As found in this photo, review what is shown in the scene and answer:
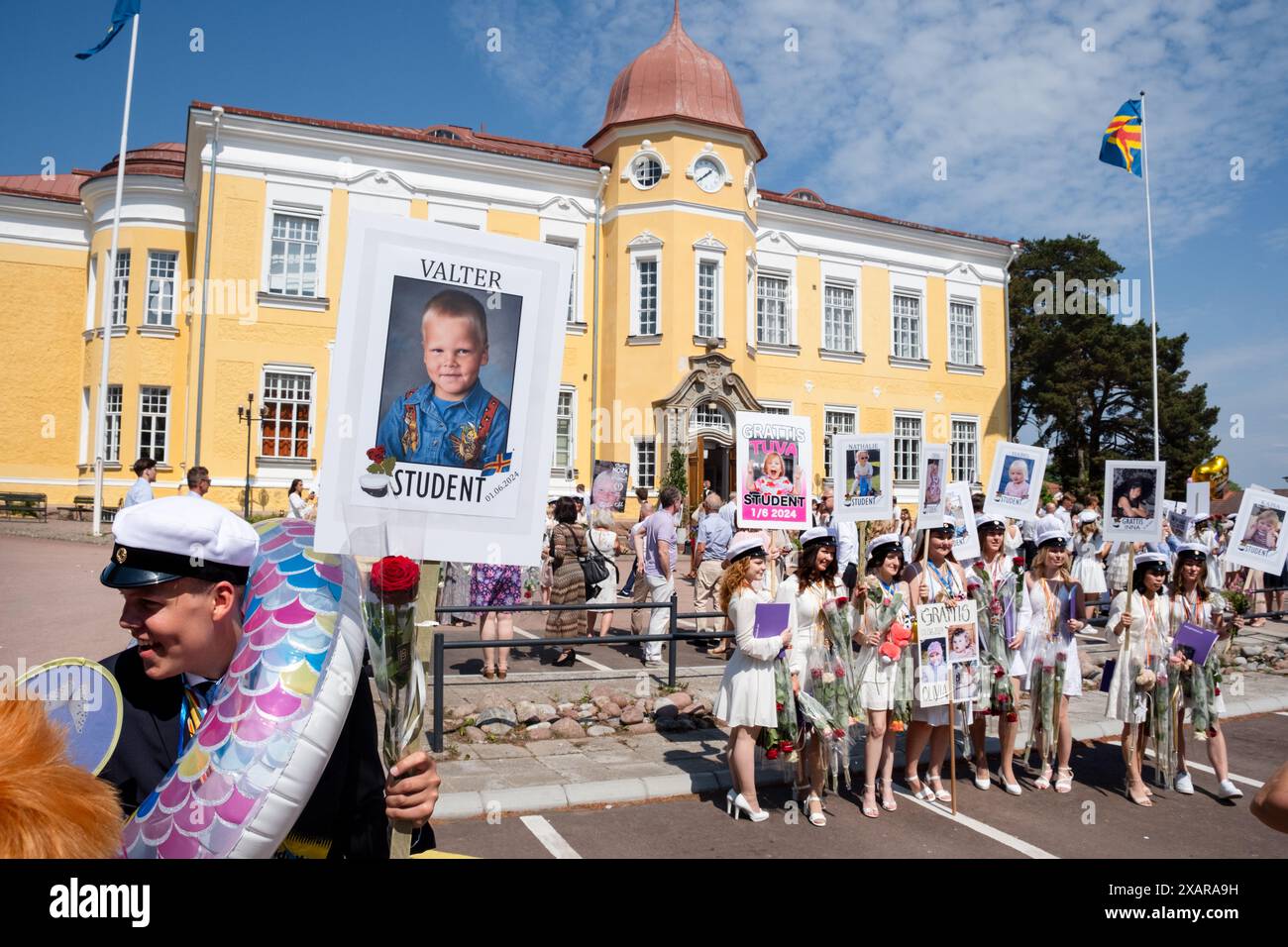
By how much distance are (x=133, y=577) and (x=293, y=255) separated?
25.8 m

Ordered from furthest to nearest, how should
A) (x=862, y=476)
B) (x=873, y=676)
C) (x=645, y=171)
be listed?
(x=645, y=171), (x=862, y=476), (x=873, y=676)

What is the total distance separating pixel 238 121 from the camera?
23688mm

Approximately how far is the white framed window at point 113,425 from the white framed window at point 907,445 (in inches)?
1050

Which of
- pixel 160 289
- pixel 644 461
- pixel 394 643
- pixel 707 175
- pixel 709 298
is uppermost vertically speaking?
pixel 707 175

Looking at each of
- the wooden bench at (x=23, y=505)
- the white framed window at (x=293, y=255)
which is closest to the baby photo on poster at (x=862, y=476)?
the white framed window at (x=293, y=255)

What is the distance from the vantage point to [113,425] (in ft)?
85.8

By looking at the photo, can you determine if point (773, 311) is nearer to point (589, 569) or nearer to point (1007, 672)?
point (589, 569)

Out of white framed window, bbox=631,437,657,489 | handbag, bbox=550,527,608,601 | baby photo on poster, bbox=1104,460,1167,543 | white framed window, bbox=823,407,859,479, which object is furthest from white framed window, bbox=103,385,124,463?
baby photo on poster, bbox=1104,460,1167,543

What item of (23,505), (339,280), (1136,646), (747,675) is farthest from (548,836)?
(23,505)

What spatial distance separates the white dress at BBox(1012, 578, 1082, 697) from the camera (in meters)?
6.27

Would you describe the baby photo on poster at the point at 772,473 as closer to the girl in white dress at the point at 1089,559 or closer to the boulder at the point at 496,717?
the boulder at the point at 496,717

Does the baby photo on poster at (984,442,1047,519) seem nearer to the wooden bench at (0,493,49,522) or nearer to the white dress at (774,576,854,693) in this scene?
the white dress at (774,576,854,693)

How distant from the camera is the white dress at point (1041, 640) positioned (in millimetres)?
6273

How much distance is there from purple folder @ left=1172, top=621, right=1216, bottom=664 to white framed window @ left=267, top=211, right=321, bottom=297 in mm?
24380
